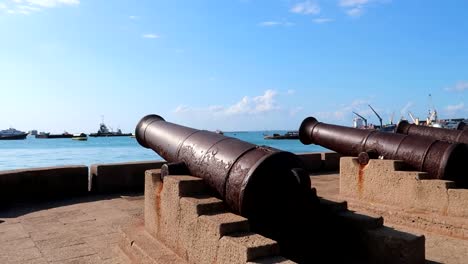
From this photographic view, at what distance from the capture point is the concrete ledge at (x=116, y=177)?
763 centimetres

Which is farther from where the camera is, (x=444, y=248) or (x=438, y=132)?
(x=438, y=132)

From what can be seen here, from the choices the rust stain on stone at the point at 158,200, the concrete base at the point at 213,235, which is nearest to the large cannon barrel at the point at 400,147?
the concrete base at the point at 213,235

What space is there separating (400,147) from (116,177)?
4.90 metres

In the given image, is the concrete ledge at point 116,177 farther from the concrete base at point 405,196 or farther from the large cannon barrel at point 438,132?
the large cannon barrel at point 438,132

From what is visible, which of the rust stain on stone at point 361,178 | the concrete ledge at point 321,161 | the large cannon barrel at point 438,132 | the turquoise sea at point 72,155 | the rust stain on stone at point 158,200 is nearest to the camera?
the rust stain on stone at point 158,200

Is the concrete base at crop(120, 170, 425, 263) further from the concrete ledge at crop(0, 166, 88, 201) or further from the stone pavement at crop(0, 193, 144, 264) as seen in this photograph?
the concrete ledge at crop(0, 166, 88, 201)

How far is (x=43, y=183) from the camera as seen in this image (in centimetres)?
713

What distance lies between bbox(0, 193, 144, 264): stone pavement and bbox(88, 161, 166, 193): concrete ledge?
514 millimetres

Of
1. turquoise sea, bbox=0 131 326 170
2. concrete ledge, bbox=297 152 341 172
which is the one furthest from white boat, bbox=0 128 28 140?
concrete ledge, bbox=297 152 341 172

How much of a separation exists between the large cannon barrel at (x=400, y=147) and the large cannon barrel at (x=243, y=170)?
3.10 meters

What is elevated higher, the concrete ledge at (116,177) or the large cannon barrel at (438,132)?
the large cannon barrel at (438,132)

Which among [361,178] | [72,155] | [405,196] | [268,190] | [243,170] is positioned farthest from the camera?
[72,155]

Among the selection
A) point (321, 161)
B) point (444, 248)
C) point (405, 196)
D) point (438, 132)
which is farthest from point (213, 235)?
point (321, 161)

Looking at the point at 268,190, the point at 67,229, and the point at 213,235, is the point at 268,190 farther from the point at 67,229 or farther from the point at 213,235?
the point at 67,229
